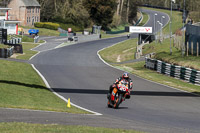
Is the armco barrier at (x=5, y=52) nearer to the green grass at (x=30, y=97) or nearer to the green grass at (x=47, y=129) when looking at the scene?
the green grass at (x=30, y=97)

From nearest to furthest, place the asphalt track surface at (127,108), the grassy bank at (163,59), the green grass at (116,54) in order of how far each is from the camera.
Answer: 1. the asphalt track surface at (127,108)
2. the grassy bank at (163,59)
3. the green grass at (116,54)

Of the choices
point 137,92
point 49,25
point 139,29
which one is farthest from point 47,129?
point 49,25

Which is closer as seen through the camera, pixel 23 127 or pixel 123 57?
pixel 23 127

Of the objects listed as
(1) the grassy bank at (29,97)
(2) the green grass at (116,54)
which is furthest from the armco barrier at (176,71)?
(2) the green grass at (116,54)

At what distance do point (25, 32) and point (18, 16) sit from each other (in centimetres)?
1344

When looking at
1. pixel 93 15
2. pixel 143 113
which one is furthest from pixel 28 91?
pixel 93 15

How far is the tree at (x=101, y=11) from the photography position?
114 metres

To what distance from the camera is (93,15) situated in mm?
117000

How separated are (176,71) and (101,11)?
80.8 metres

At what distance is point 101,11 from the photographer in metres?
114

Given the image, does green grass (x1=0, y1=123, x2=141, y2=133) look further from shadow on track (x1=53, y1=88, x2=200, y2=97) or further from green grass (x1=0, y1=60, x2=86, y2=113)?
shadow on track (x1=53, y1=88, x2=200, y2=97)

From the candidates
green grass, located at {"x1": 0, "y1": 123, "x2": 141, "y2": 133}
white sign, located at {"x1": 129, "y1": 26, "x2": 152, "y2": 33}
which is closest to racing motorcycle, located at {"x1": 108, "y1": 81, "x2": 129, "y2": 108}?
green grass, located at {"x1": 0, "y1": 123, "x2": 141, "y2": 133}

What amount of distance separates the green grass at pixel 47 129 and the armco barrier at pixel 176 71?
20760 millimetres

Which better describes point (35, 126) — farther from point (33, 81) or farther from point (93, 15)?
point (93, 15)
